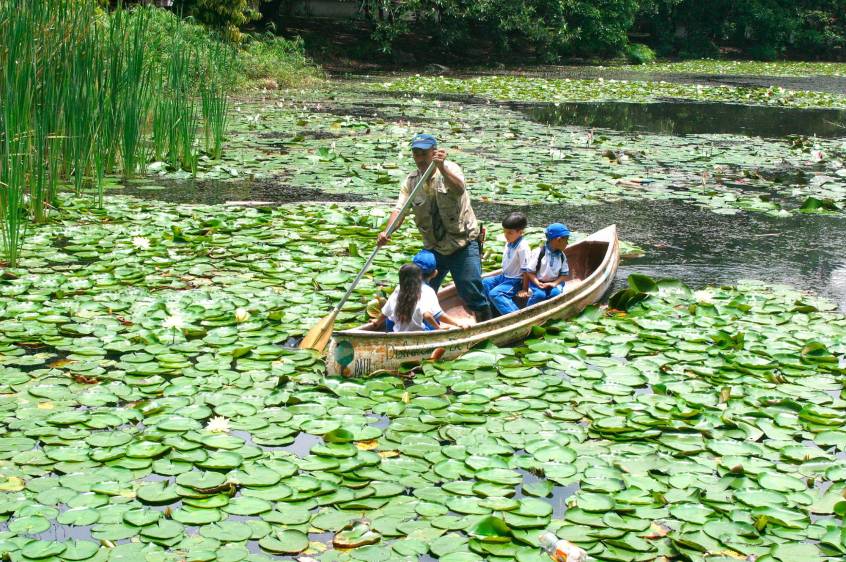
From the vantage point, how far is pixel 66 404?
4418 mm

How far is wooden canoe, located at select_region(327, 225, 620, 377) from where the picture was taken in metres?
4.86

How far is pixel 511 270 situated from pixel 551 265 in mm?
267

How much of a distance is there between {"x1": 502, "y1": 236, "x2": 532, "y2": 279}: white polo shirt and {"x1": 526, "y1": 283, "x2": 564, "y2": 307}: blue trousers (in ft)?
0.41

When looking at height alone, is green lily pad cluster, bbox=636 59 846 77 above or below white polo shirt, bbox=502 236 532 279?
above

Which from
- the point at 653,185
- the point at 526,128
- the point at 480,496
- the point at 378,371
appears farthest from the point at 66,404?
the point at 526,128

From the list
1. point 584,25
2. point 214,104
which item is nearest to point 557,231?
point 214,104

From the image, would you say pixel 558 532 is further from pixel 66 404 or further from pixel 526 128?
pixel 526 128

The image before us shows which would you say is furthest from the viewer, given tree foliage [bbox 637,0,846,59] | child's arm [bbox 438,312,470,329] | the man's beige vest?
tree foliage [bbox 637,0,846,59]

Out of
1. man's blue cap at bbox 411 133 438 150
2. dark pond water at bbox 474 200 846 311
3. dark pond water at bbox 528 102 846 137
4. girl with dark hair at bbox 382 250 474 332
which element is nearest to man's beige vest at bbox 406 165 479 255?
man's blue cap at bbox 411 133 438 150

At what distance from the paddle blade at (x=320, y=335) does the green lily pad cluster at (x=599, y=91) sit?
1590 centimetres

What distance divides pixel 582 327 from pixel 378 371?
5.12ft

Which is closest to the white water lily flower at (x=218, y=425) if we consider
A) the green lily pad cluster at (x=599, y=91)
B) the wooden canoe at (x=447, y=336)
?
the wooden canoe at (x=447, y=336)

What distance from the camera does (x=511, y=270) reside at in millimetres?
6242

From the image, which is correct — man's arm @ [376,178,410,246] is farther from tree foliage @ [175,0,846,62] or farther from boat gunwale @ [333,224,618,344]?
tree foliage @ [175,0,846,62]
